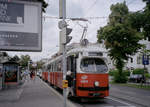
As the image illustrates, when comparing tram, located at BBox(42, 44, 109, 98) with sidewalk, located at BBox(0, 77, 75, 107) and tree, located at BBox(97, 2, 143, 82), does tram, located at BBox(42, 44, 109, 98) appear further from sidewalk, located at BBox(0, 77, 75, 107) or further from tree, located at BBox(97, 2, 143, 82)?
tree, located at BBox(97, 2, 143, 82)

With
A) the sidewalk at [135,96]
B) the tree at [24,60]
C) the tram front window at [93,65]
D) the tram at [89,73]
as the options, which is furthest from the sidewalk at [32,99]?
the tree at [24,60]

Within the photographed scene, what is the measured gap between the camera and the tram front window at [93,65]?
11453 mm

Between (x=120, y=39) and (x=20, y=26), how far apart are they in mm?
16254

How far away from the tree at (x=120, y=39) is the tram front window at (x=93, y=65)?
15548 mm

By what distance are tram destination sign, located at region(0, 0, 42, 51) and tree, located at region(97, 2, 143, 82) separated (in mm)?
13945

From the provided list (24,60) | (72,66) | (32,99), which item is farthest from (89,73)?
(24,60)

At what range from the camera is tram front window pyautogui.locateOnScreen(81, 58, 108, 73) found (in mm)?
11453

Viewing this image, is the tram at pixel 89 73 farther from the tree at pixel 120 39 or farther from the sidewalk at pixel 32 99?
the tree at pixel 120 39

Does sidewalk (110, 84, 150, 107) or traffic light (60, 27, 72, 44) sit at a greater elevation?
traffic light (60, 27, 72, 44)

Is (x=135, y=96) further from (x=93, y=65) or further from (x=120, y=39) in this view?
(x=120, y=39)

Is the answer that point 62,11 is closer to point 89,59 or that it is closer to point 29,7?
point 89,59

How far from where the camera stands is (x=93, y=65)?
11.6 meters

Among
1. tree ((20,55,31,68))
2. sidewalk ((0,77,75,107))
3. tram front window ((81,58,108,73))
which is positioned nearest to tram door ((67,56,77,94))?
tram front window ((81,58,108,73))

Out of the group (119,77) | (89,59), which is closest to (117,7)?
(119,77)
